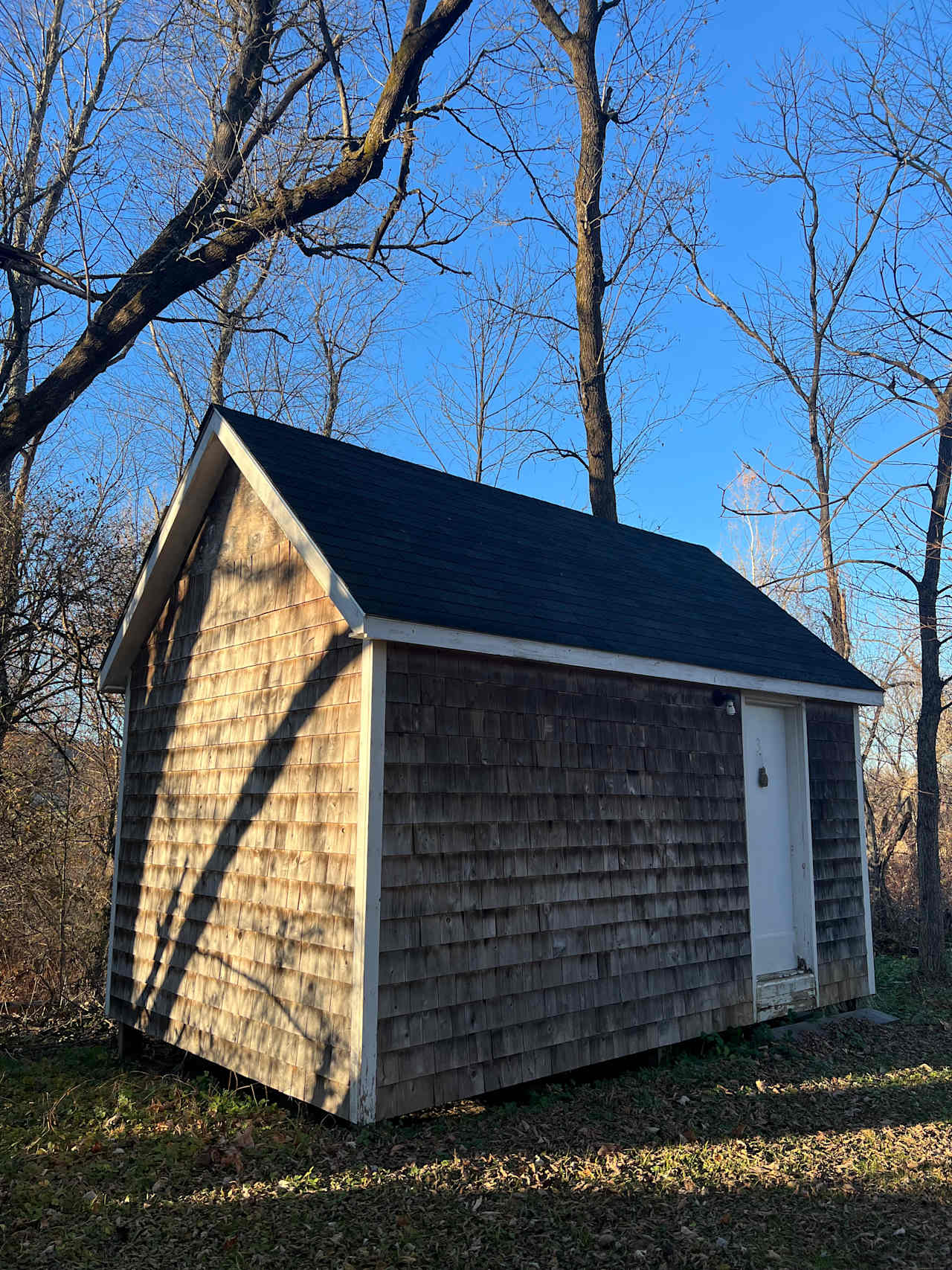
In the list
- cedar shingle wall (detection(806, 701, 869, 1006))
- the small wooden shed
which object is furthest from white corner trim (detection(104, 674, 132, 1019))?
cedar shingle wall (detection(806, 701, 869, 1006))

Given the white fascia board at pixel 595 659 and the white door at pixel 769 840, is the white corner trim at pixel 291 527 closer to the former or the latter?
the white fascia board at pixel 595 659

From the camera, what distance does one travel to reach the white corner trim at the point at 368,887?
5113 mm

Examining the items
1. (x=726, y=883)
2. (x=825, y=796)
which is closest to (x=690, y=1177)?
(x=726, y=883)

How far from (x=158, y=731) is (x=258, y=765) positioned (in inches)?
77.2

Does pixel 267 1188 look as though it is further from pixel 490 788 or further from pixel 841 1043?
pixel 841 1043

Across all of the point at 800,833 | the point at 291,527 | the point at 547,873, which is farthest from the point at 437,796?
the point at 800,833

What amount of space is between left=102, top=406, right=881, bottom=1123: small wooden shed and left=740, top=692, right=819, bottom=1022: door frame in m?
0.03

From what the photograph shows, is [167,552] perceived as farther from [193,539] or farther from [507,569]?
[507,569]

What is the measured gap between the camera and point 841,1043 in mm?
7867

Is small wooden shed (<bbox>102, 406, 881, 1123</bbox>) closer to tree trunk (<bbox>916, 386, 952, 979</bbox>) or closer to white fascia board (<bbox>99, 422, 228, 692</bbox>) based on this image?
white fascia board (<bbox>99, 422, 228, 692</bbox>)

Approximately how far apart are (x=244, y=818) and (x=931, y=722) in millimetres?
9286

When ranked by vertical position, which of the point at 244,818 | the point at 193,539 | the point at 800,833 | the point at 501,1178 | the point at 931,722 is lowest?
the point at 501,1178

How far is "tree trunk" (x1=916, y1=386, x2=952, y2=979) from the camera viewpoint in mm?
11141

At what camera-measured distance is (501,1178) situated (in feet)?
15.6
